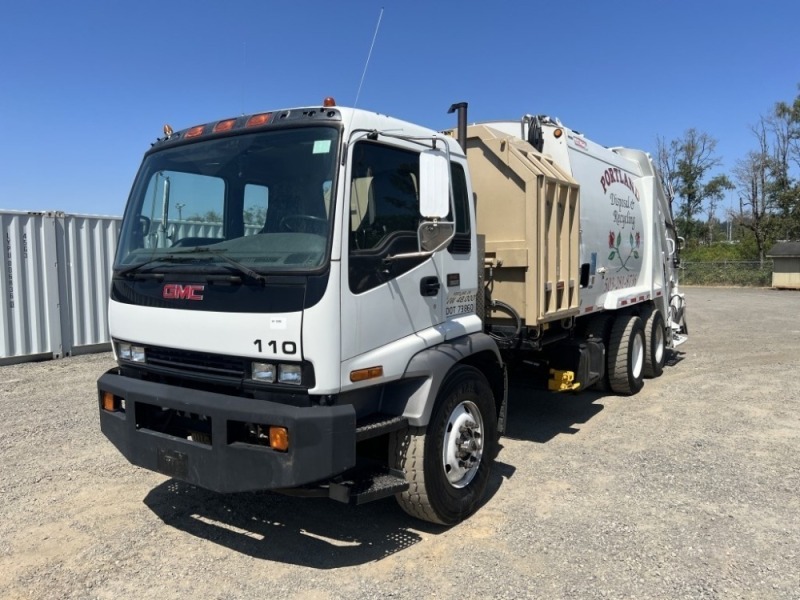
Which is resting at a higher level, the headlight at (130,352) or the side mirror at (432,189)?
the side mirror at (432,189)

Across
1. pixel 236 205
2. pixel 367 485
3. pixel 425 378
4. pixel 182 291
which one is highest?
pixel 236 205

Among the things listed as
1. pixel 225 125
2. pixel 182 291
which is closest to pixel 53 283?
pixel 225 125

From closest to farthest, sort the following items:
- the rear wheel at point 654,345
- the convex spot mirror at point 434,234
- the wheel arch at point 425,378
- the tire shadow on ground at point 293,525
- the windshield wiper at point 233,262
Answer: the windshield wiper at point 233,262 < the convex spot mirror at point 434,234 < the wheel arch at point 425,378 < the tire shadow on ground at point 293,525 < the rear wheel at point 654,345

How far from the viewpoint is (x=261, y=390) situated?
10.6 feet

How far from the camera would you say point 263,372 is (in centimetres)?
322

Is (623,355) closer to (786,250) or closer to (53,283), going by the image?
(53,283)

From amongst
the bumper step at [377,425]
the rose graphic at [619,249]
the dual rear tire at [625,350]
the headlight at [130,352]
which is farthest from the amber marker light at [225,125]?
the dual rear tire at [625,350]

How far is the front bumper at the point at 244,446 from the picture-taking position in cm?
304

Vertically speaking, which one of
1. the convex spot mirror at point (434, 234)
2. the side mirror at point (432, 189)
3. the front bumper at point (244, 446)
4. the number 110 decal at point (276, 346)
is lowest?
the front bumper at point (244, 446)

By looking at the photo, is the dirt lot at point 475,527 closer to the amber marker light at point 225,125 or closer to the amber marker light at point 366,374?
the amber marker light at point 366,374

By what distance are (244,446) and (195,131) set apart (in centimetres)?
210

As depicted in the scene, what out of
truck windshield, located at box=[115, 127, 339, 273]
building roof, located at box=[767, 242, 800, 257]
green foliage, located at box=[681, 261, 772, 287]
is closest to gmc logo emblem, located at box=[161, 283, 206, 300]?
truck windshield, located at box=[115, 127, 339, 273]

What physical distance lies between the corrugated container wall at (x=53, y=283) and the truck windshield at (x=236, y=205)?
7201 millimetres

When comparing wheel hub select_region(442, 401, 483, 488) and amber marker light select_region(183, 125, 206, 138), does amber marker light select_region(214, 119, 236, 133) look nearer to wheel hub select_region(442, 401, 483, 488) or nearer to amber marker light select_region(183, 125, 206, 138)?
amber marker light select_region(183, 125, 206, 138)
